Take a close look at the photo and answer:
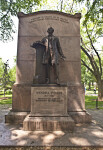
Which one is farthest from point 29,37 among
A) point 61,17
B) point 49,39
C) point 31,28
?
point 61,17

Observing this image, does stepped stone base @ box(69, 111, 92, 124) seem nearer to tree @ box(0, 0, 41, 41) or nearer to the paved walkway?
the paved walkway

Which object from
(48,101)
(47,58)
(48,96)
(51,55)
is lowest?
(48,101)

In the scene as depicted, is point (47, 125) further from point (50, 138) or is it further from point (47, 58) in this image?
point (47, 58)

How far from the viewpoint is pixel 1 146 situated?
3.44 metres

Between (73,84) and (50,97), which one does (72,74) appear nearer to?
(73,84)

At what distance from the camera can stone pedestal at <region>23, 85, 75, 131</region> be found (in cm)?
459

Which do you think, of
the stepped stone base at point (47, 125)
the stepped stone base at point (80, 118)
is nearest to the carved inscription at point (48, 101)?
the stepped stone base at point (47, 125)

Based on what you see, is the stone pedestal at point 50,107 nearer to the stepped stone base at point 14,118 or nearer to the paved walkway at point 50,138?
the paved walkway at point 50,138

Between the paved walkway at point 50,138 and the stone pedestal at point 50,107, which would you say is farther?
the stone pedestal at point 50,107

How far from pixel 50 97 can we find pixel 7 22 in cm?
1009

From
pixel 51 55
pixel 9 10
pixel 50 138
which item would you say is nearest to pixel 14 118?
pixel 50 138

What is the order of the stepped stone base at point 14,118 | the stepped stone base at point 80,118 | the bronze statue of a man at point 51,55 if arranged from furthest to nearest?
1. the stepped stone base at point 80,118
2. the stepped stone base at point 14,118
3. the bronze statue of a man at point 51,55

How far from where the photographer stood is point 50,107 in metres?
5.03

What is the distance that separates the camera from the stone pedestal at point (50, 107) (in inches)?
181
